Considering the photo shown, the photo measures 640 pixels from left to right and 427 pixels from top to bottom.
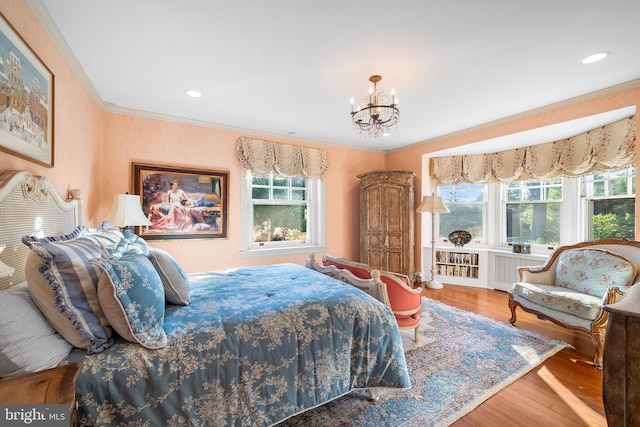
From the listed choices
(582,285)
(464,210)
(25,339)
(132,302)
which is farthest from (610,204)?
(25,339)

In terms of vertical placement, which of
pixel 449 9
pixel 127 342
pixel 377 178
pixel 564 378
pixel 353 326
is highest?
pixel 449 9

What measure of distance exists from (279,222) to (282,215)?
128mm

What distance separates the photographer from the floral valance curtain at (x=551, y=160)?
301 cm

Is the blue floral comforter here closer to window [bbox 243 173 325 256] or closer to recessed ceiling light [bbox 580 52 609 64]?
window [bbox 243 173 325 256]

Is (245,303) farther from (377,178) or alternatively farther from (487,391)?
(377,178)

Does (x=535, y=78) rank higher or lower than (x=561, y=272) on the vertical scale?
higher

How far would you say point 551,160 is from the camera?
3.80 m

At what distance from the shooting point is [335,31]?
6.21 feet

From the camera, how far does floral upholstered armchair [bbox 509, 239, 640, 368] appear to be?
2.30 metres

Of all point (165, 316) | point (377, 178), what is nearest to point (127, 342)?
point (165, 316)

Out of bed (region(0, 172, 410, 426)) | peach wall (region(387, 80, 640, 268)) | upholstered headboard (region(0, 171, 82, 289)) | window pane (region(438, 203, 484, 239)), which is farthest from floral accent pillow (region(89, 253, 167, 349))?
window pane (region(438, 203, 484, 239))

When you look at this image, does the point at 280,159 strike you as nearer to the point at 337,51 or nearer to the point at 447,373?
the point at 337,51

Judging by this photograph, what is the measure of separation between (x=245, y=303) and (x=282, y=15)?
1.88m

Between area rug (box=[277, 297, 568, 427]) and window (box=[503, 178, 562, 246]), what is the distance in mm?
1979
